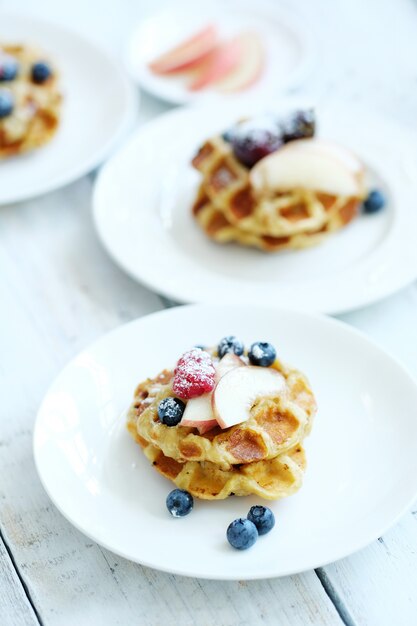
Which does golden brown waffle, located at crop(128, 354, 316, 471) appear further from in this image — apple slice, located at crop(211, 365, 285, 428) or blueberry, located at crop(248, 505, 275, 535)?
blueberry, located at crop(248, 505, 275, 535)

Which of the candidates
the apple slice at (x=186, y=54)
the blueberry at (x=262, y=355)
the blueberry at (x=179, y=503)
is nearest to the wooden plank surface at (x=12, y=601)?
the blueberry at (x=179, y=503)

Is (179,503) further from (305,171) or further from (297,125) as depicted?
(297,125)

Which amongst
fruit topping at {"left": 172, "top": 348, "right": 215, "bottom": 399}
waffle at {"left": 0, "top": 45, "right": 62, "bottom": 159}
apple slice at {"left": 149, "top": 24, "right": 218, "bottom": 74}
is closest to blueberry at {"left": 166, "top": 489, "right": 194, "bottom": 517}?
fruit topping at {"left": 172, "top": 348, "right": 215, "bottom": 399}

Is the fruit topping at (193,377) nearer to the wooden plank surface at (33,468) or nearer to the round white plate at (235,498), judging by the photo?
the round white plate at (235,498)

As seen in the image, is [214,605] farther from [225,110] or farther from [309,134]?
[225,110]

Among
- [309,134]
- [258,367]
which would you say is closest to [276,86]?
[309,134]

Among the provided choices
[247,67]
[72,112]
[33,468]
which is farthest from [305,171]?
[33,468]
